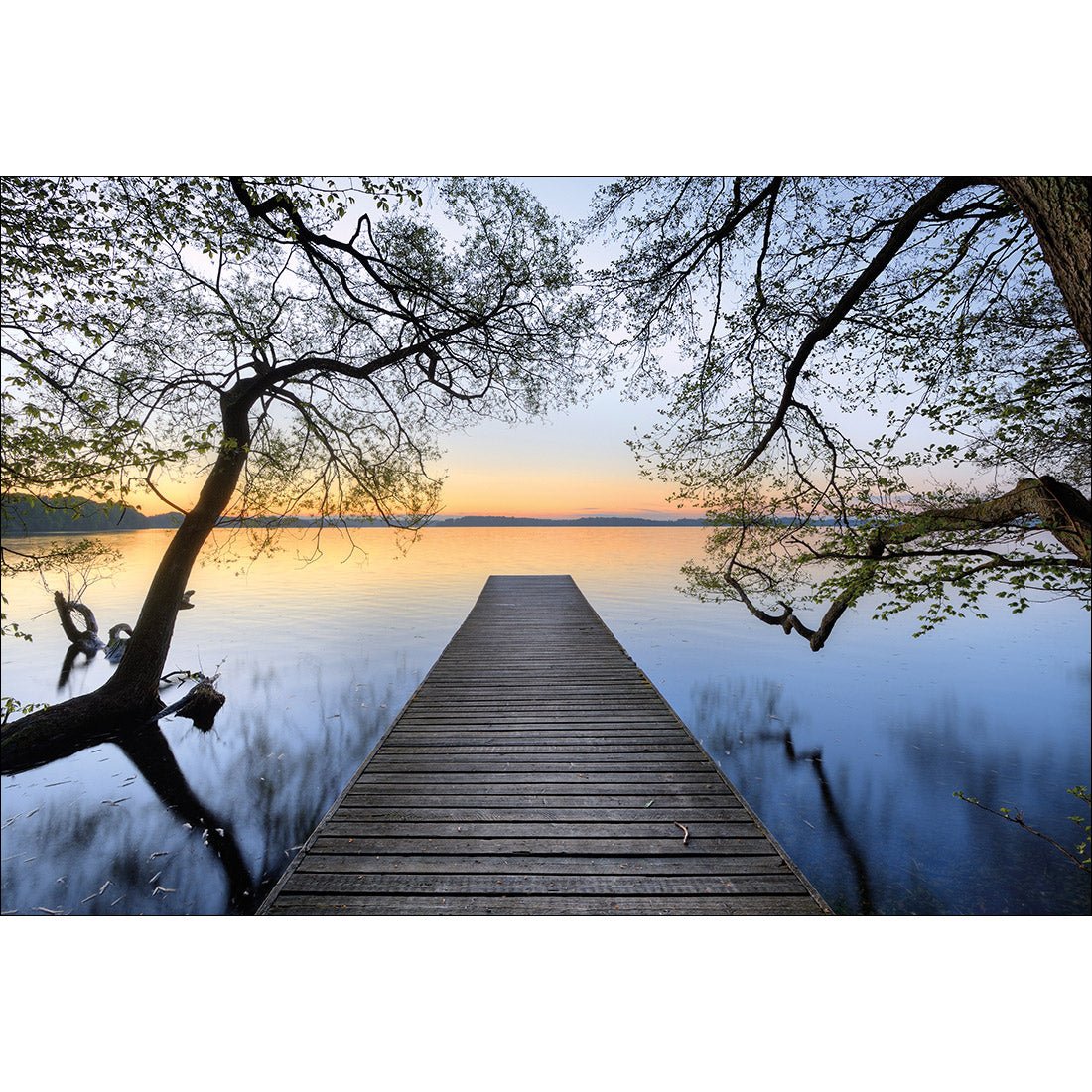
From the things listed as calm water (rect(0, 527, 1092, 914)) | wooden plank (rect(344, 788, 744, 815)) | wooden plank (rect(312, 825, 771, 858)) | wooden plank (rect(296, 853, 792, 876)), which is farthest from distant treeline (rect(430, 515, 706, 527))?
wooden plank (rect(296, 853, 792, 876))

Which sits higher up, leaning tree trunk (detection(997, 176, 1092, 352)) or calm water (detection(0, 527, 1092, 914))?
leaning tree trunk (detection(997, 176, 1092, 352))

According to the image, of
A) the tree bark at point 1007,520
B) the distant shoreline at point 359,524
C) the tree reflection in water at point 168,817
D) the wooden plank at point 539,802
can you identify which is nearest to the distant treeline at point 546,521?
the distant shoreline at point 359,524

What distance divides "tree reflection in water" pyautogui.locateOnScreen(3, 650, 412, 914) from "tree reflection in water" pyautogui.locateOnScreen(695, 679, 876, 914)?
384cm

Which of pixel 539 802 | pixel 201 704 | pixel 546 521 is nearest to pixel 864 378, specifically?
pixel 539 802

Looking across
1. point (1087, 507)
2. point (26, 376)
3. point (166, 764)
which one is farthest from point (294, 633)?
point (1087, 507)

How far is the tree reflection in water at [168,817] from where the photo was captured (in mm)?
2910

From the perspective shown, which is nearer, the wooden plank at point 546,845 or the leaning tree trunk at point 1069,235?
the leaning tree trunk at point 1069,235

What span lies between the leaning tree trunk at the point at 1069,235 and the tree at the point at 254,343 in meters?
2.33

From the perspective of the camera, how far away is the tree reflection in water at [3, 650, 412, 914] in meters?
2.91

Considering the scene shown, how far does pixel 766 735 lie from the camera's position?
5348mm

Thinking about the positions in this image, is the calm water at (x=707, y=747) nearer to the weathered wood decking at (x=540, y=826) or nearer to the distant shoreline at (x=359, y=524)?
the distant shoreline at (x=359, y=524)

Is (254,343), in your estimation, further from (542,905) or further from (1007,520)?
(1007,520)

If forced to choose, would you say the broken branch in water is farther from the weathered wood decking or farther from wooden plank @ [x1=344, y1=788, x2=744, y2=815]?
wooden plank @ [x1=344, y1=788, x2=744, y2=815]

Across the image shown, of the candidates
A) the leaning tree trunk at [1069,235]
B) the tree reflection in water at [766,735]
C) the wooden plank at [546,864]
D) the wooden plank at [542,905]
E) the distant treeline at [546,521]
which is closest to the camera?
the leaning tree trunk at [1069,235]
